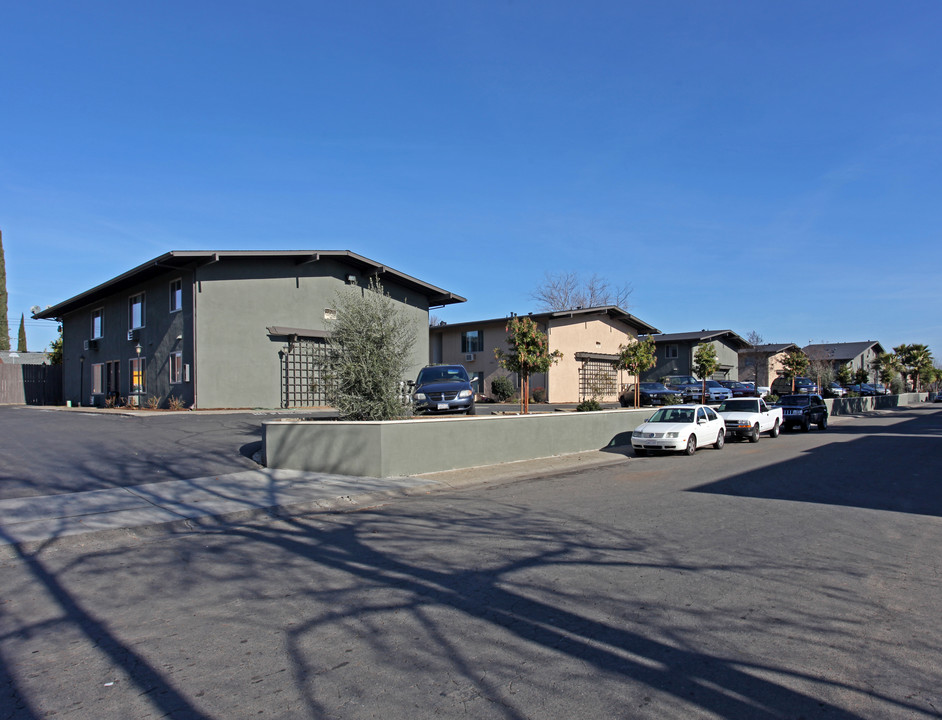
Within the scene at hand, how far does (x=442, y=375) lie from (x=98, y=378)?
22673mm

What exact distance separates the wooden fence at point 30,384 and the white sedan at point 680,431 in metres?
35.9

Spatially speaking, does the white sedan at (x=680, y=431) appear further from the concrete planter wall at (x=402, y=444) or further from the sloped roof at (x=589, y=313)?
the sloped roof at (x=589, y=313)

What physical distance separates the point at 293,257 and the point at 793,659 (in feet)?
78.1

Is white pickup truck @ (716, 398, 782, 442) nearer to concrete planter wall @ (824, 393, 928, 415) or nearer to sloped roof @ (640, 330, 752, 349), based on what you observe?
concrete planter wall @ (824, 393, 928, 415)

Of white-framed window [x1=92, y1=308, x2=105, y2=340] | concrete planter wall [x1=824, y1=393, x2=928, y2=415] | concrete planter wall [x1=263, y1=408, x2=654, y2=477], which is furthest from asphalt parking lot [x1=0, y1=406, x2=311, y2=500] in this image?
concrete planter wall [x1=824, y1=393, x2=928, y2=415]

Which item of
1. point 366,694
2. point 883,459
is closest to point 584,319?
point 883,459

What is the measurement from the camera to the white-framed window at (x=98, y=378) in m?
31.7

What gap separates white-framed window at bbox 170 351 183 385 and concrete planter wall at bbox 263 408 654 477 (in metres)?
13.2

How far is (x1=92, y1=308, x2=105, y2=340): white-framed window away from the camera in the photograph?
104 ft

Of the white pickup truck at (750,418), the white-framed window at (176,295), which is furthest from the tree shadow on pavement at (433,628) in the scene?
the white-framed window at (176,295)

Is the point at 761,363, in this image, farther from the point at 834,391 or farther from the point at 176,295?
the point at 176,295

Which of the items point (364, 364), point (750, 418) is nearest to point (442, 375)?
point (364, 364)

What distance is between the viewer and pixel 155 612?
16.8ft

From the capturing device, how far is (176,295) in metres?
25.2
